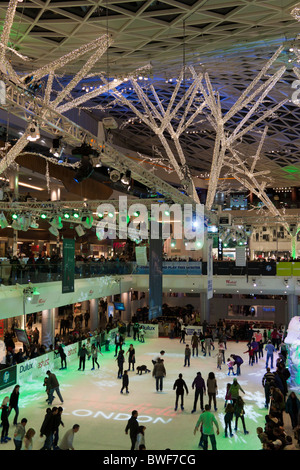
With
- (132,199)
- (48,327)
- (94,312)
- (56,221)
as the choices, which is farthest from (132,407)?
(94,312)

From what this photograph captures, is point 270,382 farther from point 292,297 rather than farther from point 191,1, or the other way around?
point 292,297

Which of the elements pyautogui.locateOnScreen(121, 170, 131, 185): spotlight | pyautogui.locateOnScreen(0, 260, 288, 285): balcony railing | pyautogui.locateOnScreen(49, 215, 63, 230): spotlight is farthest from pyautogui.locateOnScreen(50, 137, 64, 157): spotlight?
pyautogui.locateOnScreen(49, 215, 63, 230): spotlight

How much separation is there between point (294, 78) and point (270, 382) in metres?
14.0

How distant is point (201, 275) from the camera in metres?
30.7

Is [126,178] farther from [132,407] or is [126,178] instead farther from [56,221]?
[56,221]

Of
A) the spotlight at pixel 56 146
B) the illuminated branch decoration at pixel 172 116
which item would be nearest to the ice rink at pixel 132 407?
the spotlight at pixel 56 146

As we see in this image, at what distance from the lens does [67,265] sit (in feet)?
64.6

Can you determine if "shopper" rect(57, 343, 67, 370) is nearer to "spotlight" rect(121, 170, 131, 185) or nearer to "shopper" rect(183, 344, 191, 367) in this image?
"shopper" rect(183, 344, 191, 367)

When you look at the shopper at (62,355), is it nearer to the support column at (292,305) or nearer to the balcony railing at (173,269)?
the balcony railing at (173,269)
